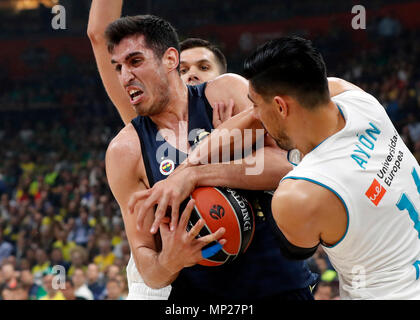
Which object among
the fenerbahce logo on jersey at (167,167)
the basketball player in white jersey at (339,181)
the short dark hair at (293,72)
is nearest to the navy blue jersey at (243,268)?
the fenerbahce logo on jersey at (167,167)

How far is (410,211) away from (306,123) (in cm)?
54

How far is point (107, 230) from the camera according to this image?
30.9 ft

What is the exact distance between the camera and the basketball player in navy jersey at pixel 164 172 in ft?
8.38

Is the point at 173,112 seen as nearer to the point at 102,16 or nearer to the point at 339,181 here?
the point at 102,16

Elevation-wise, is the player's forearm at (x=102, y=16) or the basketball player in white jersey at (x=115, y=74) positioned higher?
the player's forearm at (x=102, y=16)

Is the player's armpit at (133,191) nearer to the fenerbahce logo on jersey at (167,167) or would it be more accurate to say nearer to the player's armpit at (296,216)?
the fenerbahce logo on jersey at (167,167)

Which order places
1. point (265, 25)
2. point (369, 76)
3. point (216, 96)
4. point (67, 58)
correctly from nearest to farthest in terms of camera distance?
1. point (216, 96)
2. point (369, 76)
3. point (265, 25)
4. point (67, 58)

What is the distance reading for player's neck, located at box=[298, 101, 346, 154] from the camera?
2.14m

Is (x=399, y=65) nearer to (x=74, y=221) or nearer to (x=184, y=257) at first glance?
(x=74, y=221)

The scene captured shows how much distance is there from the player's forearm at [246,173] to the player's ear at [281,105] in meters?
0.40

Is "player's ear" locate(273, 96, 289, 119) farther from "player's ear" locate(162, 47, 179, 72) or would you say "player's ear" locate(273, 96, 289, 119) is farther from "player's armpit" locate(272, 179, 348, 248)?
"player's ear" locate(162, 47, 179, 72)

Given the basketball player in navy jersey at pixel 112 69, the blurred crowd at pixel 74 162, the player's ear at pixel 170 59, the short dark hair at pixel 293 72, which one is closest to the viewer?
the short dark hair at pixel 293 72

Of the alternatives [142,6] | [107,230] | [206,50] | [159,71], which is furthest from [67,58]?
[159,71]

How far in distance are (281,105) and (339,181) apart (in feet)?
1.26
